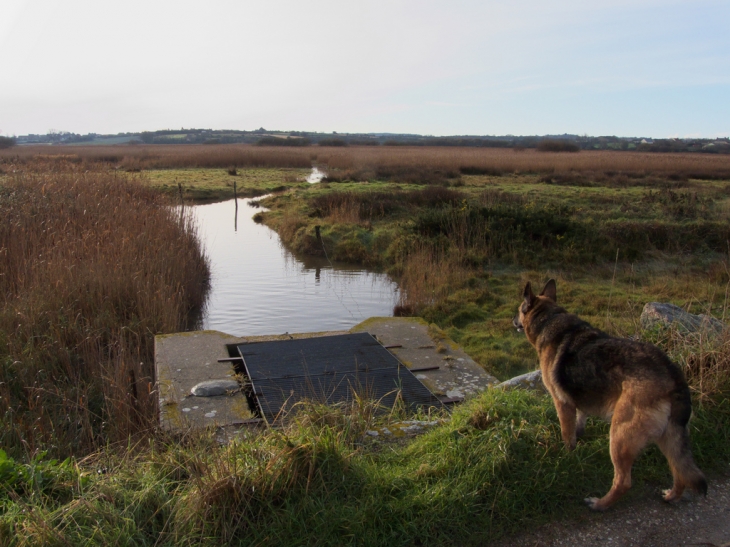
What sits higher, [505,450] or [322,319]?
[505,450]

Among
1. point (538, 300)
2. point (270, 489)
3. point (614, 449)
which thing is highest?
point (538, 300)

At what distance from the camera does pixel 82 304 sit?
29.2ft

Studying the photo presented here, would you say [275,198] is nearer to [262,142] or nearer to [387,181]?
[387,181]

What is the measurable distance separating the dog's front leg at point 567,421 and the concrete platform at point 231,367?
1852 mm

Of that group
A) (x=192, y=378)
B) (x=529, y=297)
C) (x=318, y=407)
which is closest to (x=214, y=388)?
(x=192, y=378)

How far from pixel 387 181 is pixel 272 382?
27121 millimetres

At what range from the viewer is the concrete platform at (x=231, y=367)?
561 cm

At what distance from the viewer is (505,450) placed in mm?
3898

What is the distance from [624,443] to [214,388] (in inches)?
160

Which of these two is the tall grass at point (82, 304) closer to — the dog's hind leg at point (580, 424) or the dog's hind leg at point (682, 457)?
the dog's hind leg at point (580, 424)

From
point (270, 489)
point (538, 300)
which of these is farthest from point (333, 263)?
point (270, 489)

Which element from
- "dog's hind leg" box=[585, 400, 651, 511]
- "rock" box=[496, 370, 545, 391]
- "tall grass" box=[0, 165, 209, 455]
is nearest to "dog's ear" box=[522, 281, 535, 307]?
"rock" box=[496, 370, 545, 391]

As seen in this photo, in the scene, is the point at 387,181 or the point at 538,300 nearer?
the point at 538,300

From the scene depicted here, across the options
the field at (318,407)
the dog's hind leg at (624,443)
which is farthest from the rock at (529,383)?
the dog's hind leg at (624,443)
